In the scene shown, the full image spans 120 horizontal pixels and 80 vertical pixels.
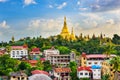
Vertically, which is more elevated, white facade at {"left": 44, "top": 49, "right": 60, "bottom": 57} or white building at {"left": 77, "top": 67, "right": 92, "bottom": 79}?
white facade at {"left": 44, "top": 49, "right": 60, "bottom": 57}

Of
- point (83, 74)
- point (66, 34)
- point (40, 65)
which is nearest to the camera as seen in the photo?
point (83, 74)

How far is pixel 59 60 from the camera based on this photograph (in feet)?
99.3

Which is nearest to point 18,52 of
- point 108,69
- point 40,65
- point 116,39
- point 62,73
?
point 40,65

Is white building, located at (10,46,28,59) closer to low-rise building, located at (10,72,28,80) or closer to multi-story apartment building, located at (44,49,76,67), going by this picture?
multi-story apartment building, located at (44,49,76,67)

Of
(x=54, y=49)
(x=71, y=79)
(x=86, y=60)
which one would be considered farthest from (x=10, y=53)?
(x=71, y=79)

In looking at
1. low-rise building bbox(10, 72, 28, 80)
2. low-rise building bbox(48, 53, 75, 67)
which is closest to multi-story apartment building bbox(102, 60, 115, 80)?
low-rise building bbox(10, 72, 28, 80)

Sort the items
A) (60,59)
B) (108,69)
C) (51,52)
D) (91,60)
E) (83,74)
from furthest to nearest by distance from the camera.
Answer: (51,52)
(60,59)
(91,60)
(108,69)
(83,74)

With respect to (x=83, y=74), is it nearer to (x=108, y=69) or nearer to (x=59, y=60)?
(x=108, y=69)

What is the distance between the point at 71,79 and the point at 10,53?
11007mm

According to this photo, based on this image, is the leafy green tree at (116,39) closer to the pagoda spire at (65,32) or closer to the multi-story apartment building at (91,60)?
the pagoda spire at (65,32)

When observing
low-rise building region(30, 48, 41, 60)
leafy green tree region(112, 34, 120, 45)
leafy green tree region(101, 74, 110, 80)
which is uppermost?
leafy green tree region(112, 34, 120, 45)

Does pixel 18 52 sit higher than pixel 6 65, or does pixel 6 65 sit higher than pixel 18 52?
pixel 18 52

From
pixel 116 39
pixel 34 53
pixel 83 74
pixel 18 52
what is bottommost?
pixel 83 74

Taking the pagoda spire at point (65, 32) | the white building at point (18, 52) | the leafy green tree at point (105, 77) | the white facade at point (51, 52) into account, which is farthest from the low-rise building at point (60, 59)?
the pagoda spire at point (65, 32)
